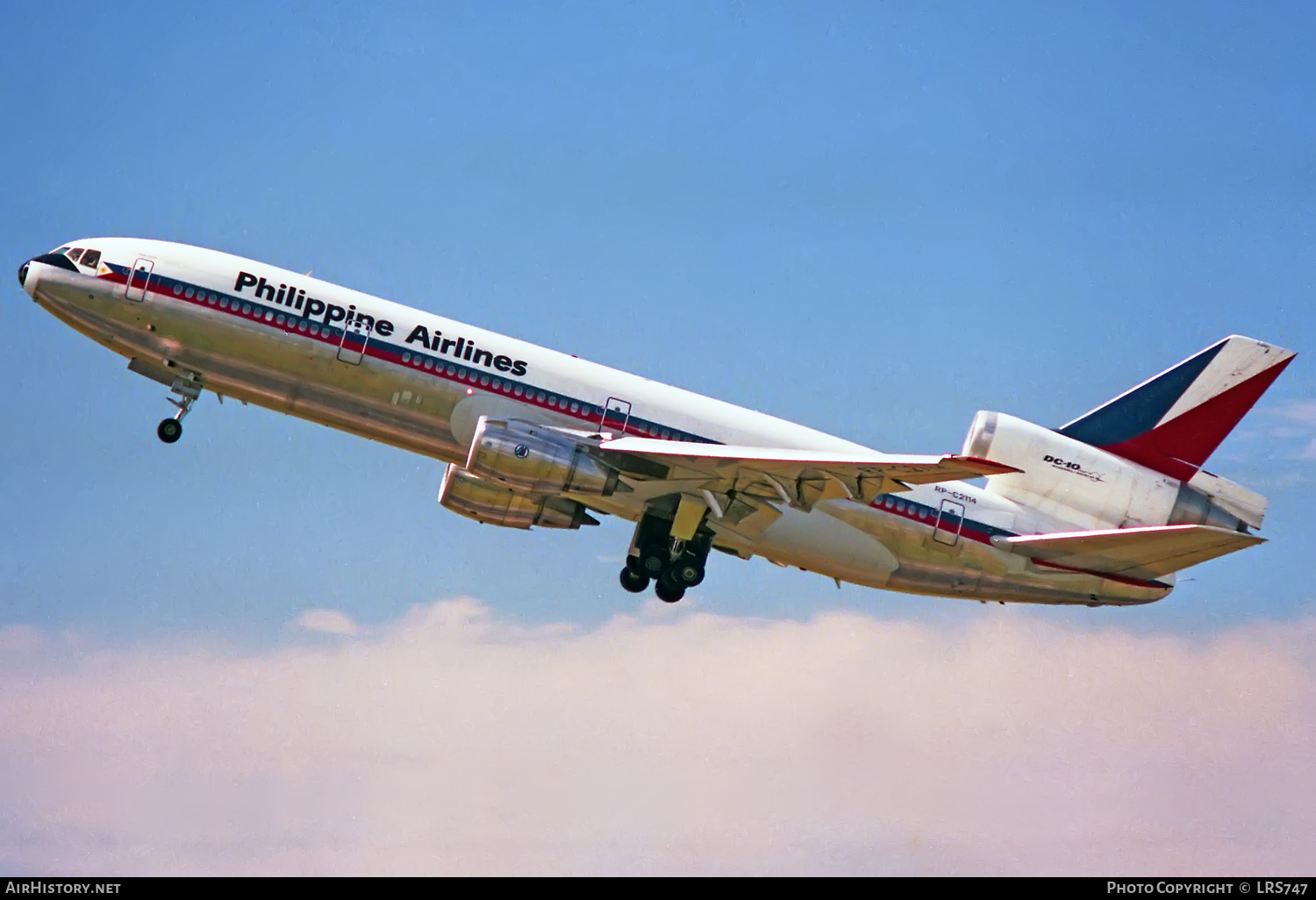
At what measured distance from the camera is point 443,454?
43812 mm

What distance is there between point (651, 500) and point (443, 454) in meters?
5.96

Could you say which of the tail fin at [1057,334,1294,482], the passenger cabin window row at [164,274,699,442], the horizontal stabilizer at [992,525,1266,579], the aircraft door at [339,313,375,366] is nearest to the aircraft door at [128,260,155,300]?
the passenger cabin window row at [164,274,699,442]

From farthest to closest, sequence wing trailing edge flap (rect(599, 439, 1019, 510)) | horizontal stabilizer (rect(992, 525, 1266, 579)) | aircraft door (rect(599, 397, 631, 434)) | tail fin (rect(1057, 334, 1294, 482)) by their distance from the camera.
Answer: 1. tail fin (rect(1057, 334, 1294, 482))
2. horizontal stabilizer (rect(992, 525, 1266, 579))
3. aircraft door (rect(599, 397, 631, 434))
4. wing trailing edge flap (rect(599, 439, 1019, 510))

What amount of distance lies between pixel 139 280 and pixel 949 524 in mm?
23293

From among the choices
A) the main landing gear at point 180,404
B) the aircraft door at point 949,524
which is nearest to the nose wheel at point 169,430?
the main landing gear at point 180,404

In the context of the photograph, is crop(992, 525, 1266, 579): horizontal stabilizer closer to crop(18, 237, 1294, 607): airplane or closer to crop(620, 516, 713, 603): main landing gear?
crop(18, 237, 1294, 607): airplane

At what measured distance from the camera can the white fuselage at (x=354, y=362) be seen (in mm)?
42062

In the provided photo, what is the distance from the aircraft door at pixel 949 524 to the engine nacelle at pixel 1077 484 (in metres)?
1.97

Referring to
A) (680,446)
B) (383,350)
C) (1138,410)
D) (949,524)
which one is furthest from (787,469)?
(1138,410)

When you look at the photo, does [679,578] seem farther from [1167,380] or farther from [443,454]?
[1167,380]

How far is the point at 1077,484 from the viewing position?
47.8 metres

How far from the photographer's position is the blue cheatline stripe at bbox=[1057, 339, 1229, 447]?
160 feet

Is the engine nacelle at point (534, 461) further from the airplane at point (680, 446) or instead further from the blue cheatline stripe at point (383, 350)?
the blue cheatline stripe at point (383, 350)
